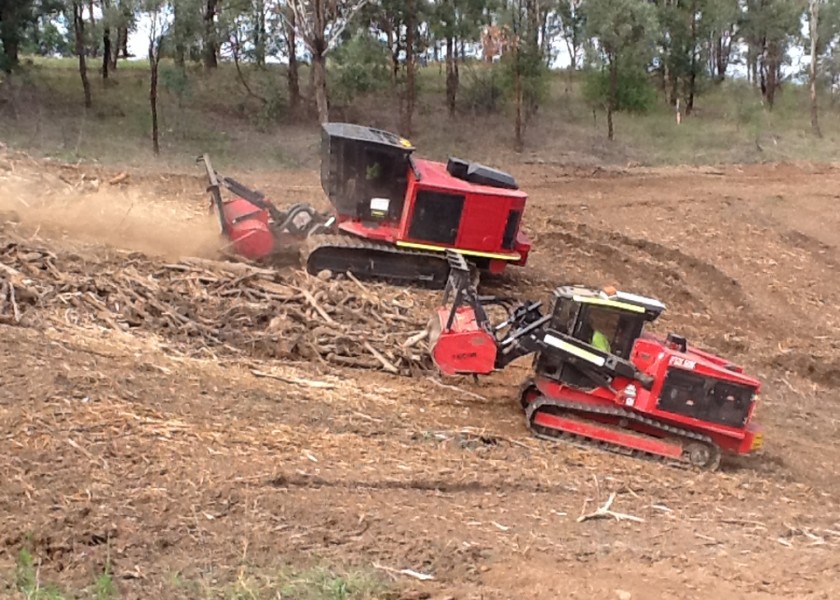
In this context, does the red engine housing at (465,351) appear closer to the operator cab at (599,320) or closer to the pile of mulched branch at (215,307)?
the operator cab at (599,320)

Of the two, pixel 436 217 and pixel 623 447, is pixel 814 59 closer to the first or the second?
pixel 436 217

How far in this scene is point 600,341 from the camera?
8.36 metres

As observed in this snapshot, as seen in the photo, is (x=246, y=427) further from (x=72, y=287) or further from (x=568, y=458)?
(x=72, y=287)

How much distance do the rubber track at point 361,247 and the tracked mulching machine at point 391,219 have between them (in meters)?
0.01

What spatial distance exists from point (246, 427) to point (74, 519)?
1919 millimetres

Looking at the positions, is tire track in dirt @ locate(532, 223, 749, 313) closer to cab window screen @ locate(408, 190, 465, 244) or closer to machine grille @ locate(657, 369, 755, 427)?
cab window screen @ locate(408, 190, 465, 244)

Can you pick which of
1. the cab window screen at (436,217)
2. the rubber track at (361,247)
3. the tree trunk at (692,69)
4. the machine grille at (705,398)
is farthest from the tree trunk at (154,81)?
the tree trunk at (692,69)

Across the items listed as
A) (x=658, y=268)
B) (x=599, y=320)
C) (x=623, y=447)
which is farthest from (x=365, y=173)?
(x=623, y=447)

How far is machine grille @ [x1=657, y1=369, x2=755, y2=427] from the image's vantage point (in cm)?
823

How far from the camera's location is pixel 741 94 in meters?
36.1

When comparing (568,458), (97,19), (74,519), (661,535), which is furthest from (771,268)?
(97,19)

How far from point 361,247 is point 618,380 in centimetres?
480

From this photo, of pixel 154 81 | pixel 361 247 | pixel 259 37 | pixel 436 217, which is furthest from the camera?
pixel 259 37

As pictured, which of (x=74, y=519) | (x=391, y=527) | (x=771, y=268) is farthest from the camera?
(x=771, y=268)
